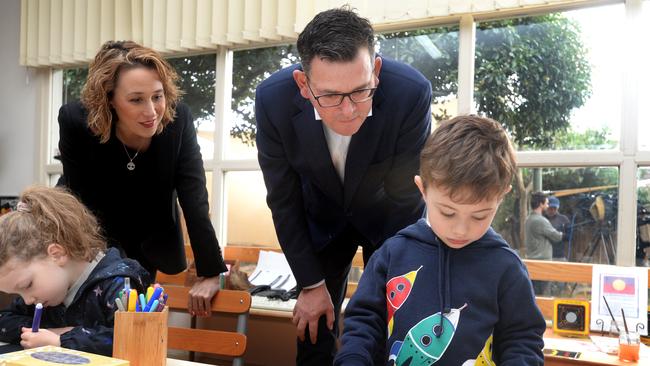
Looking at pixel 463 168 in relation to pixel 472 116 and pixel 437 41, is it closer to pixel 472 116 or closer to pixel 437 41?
pixel 472 116

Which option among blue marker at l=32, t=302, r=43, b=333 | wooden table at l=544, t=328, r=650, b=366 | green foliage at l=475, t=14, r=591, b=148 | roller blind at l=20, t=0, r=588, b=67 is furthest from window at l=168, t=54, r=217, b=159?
blue marker at l=32, t=302, r=43, b=333

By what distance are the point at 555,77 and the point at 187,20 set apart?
87.4 inches

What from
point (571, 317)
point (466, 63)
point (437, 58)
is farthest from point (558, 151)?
point (571, 317)

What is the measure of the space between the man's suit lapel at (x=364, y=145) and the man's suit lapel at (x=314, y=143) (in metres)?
0.05

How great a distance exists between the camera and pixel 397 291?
114cm

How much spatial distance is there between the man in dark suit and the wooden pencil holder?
607mm

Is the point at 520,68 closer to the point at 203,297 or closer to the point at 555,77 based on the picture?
the point at 555,77

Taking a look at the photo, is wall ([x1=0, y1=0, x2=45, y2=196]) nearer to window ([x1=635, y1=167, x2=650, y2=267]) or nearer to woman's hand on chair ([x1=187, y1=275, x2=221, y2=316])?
woman's hand on chair ([x1=187, y1=275, x2=221, y2=316])

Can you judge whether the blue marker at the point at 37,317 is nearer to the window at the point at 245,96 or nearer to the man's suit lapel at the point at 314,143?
the man's suit lapel at the point at 314,143

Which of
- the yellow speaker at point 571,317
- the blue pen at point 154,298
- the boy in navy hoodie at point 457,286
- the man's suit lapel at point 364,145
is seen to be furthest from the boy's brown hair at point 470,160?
the yellow speaker at point 571,317

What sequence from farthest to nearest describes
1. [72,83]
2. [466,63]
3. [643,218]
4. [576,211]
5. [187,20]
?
[72,83], [187,20], [466,63], [576,211], [643,218]

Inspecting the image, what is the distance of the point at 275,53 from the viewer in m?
3.70

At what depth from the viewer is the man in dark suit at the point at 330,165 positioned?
1478 mm

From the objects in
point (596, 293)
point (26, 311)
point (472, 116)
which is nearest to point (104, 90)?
point (26, 311)
